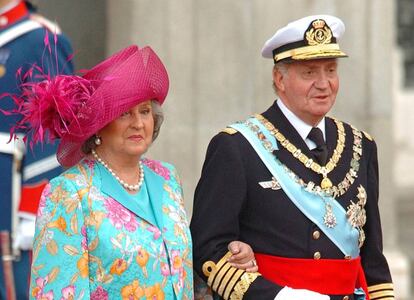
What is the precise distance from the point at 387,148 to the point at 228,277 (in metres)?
3.92

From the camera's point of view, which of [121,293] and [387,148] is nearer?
[121,293]

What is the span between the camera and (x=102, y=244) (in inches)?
171

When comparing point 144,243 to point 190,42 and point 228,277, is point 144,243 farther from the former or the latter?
point 190,42

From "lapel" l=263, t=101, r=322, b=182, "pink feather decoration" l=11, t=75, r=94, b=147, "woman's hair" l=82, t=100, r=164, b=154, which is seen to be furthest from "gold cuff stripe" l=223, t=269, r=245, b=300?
"pink feather decoration" l=11, t=75, r=94, b=147

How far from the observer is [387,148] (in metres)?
8.47

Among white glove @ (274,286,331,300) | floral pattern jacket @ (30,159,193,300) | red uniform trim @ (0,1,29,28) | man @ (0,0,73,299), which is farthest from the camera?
red uniform trim @ (0,1,29,28)

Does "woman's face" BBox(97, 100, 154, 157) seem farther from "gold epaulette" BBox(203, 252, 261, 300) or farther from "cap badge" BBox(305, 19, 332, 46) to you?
"cap badge" BBox(305, 19, 332, 46)

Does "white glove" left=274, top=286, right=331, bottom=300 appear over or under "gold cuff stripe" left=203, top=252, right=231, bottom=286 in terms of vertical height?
under

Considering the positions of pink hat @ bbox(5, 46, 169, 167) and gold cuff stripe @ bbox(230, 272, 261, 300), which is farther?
gold cuff stripe @ bbox(230, 272, 261, 300)

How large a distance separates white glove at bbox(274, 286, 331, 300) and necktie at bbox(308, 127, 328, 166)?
50 centimetres

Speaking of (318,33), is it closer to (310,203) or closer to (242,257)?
(310,203)

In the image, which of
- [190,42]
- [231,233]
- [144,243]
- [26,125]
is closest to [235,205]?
[231,233]

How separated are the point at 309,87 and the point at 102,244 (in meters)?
0.97

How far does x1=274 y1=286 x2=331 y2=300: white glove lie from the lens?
4664mm
